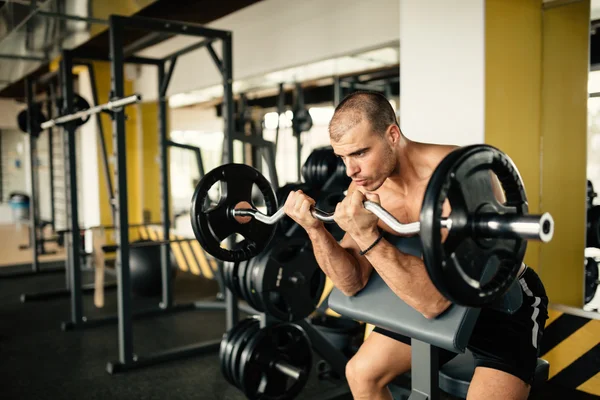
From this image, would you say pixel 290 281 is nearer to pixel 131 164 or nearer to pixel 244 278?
pixel 244 278

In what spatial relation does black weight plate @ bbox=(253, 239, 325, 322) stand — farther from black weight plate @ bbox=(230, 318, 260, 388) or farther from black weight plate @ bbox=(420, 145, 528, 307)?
black weight plate @ bbox=(420, 145, 528, 307)

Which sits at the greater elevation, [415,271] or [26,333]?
[415,271]

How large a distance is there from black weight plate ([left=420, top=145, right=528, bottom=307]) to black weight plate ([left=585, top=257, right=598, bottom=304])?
1824 millimetres

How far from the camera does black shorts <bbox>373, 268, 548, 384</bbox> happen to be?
4.73 feet

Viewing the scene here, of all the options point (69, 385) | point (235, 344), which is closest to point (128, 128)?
point (69, 385)

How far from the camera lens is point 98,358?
3.29 metres

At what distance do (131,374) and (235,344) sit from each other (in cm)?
94

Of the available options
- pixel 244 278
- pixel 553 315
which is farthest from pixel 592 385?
pixel 244 278

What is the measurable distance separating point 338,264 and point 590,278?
1.78 meters

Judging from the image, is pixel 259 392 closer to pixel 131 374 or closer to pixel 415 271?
pixel 131 374

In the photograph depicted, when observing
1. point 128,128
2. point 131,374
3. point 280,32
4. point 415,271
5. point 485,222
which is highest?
point 280,32

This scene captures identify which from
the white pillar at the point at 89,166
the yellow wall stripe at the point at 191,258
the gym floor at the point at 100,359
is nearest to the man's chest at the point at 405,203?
the gym floor at the point at 100,359

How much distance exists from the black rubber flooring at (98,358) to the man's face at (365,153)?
4.96 ft

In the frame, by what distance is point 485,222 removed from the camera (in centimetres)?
108
